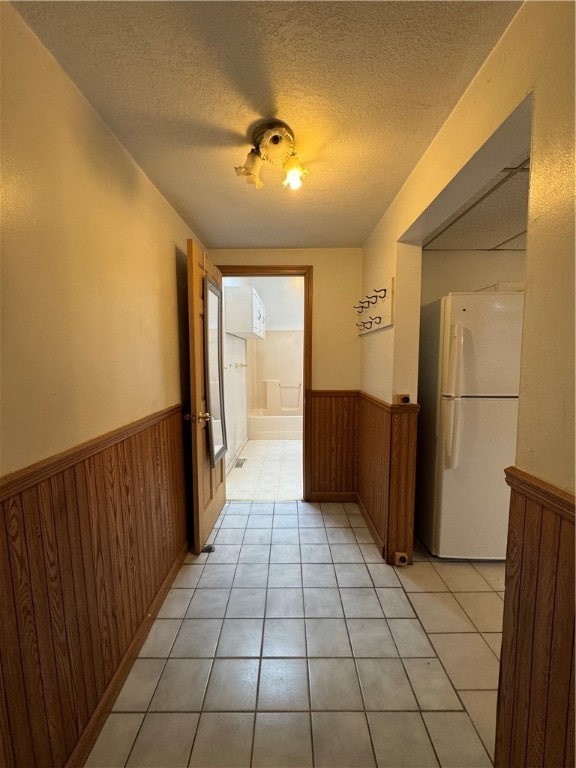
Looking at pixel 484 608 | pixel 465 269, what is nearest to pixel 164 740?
pixel 484 608

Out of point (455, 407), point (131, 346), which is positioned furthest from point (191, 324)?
point (455, 407)

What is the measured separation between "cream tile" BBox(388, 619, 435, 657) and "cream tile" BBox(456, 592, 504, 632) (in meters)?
0.30

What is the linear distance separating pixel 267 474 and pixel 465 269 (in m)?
2.81

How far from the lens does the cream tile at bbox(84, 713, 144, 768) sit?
104cm

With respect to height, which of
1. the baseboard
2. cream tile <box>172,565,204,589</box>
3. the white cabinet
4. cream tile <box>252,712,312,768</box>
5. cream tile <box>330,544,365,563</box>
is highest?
the white cabinet

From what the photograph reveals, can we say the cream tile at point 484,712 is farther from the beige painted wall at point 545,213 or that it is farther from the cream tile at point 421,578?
the beige painted wall at point 545,213

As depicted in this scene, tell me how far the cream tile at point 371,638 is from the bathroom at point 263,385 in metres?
1.49

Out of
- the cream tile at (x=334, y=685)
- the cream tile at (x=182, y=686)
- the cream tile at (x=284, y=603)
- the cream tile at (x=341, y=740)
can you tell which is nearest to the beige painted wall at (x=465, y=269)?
the cream tile at (x=284, y=603)

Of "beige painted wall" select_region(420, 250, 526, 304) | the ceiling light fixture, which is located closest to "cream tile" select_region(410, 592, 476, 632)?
"beige painted wall" select_region(420, 250, 526, 304)

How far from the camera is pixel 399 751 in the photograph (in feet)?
3.49

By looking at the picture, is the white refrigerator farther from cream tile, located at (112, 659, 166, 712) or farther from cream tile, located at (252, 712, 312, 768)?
cream tile, located at (112, 659, 166, 712)

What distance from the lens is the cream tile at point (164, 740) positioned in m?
1.03

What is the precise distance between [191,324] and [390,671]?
1994mm

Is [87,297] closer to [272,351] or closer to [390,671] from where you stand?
[390,671]
